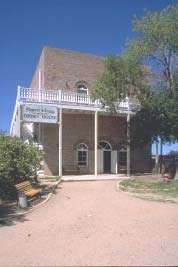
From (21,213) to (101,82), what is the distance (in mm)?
12591

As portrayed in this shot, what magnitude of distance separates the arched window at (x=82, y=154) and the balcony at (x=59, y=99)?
383cm

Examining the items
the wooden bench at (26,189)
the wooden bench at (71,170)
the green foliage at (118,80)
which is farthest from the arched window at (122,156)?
the wooden bench at (26,189)

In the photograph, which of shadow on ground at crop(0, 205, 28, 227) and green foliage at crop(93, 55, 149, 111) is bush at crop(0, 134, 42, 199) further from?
green foliage at crop(93, 55, 149, 111)

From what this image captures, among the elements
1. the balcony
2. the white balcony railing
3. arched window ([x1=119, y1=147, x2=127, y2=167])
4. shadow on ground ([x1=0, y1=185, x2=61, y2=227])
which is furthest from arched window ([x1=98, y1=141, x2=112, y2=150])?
shadow on ground ([x1=0, y1=185, x2=61, y2=227])

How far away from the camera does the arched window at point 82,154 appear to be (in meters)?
29.5

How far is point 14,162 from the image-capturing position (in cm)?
1731

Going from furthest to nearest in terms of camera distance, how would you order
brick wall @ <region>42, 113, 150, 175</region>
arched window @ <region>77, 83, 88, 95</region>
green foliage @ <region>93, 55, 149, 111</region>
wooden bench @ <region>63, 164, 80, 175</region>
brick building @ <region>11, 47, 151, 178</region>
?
arched window @ <region>77, 83, 88, 95</region> < wooden bench @ <region>63, 164, 80, 175</region> < brick wall @ <region>42, 113, 150, 175</region> < brick building @ <region>11, 47, 151, 178</region> < green foliage @ <region>93, 55, 149, 111</region>

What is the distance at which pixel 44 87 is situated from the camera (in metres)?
29.1

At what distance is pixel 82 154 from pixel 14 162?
41.5ft

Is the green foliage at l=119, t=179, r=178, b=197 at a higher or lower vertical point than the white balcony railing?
lower

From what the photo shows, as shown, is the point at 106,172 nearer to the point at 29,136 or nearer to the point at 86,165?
the point at 86,165

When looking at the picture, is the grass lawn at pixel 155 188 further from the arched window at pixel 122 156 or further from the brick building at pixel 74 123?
the arched window at pixel 122 156

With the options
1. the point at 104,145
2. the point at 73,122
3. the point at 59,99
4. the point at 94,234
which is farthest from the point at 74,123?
the point at 94,234

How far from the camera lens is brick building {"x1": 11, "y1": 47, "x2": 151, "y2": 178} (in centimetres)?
2594
